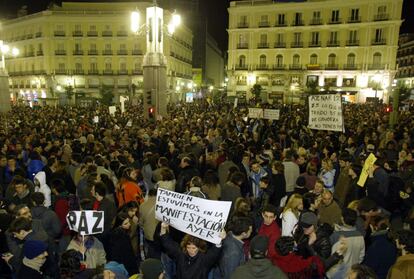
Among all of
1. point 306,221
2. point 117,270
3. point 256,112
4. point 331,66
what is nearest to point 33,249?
point 117,270

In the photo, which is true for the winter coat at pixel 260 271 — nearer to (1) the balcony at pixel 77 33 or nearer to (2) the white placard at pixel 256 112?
(2) the white placard at pixel 256 112

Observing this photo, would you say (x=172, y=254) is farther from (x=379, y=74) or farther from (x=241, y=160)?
(x=379, y=74)

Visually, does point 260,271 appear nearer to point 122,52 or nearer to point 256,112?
point 256,112

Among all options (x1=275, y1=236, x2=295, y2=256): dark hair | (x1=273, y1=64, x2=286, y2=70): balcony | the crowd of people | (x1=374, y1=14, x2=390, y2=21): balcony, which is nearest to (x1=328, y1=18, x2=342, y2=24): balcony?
(x1=374, y1=14, x2=390, y2=21): balcony

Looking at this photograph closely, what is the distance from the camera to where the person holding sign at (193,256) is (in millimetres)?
3600

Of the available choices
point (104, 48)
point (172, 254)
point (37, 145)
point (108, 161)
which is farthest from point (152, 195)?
point (104, 48)

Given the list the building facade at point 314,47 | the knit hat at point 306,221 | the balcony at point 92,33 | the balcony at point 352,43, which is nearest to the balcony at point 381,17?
the building facade at point 314,47

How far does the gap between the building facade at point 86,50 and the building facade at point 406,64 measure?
41.4m

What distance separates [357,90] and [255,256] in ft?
157

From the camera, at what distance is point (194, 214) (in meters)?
3.90

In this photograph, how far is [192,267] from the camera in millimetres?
3602

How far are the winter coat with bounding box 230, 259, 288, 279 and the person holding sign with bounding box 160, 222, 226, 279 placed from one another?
1.62 feet

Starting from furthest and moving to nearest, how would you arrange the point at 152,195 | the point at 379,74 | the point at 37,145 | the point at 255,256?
the point at 379,74 → the point at 37,145 → the point at 152,195 → the point at 255,256

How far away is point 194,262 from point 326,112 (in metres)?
7.76
